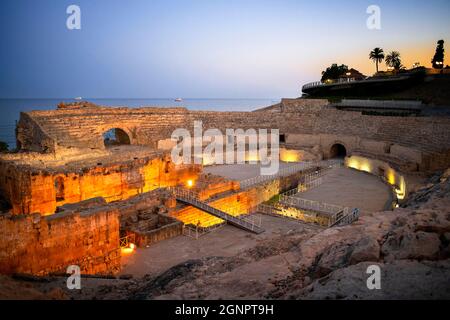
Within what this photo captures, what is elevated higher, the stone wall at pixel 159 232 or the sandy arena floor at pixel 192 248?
the stone wall at pixel 159 232

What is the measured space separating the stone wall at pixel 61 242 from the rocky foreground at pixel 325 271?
1571 millimetres

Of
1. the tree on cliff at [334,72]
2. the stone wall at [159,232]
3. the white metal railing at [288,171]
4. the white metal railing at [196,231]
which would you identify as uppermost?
the tree on cliff at [334,72]

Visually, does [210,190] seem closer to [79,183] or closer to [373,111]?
[79,183]

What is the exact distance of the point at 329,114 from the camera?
107 ft

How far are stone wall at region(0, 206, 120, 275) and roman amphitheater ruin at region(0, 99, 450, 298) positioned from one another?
0.10 ft

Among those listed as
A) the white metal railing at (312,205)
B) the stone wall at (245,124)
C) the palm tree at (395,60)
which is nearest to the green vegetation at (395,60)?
the palm tree at (395,60)

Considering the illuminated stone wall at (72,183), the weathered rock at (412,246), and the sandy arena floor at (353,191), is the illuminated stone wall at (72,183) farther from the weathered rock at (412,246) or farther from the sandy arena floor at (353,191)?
the weathered rock at (412,246)

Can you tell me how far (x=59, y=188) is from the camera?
15734 millimetres

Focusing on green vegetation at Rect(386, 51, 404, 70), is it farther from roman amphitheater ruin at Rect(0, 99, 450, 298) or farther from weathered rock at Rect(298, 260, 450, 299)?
weathered rock at Rect(298, 260, 450, 299)

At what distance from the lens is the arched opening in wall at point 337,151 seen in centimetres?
3044

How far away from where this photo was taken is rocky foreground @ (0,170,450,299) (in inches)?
216
